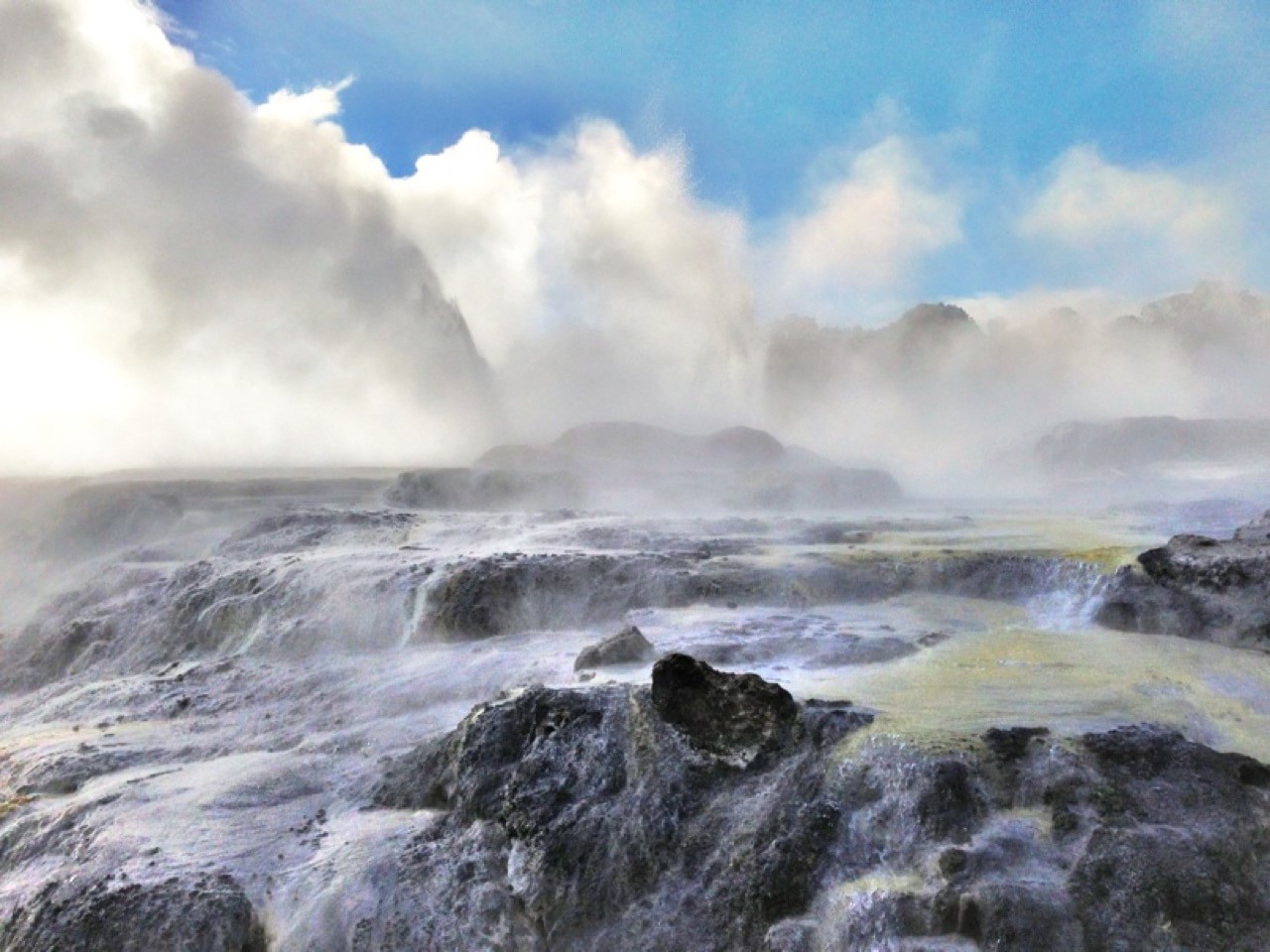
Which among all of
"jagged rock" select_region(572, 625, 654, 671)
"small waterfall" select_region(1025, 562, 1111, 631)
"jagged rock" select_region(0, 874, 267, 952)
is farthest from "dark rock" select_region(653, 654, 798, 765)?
"small waterfall" select_region(1025, 562, 1111, 631)

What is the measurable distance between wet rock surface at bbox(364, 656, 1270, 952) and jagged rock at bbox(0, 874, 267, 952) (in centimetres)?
116

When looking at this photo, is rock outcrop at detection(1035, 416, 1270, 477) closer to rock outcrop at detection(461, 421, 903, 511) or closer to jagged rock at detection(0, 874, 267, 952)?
rock outcrop at detection(461, 421, 903, 511)

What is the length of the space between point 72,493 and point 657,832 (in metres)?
25.0

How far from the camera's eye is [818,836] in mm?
6953

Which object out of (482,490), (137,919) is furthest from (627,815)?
(482,490)

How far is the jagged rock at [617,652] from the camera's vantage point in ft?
34.1

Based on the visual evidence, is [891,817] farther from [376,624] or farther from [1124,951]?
[376,624]

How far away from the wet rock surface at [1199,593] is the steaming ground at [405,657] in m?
0.45

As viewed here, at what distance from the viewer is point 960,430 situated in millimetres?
72125

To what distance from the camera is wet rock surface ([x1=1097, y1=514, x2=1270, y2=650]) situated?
10.5 metres

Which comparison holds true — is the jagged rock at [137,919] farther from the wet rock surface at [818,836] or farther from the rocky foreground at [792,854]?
the wet rock surface at [818,836]

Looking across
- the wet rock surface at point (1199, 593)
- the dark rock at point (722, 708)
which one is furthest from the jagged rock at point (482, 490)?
the dark rock at point (722, 708)

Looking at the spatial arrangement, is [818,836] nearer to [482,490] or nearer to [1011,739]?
[1011,739]

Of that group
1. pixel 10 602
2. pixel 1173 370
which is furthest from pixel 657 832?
pixel 1173 370
